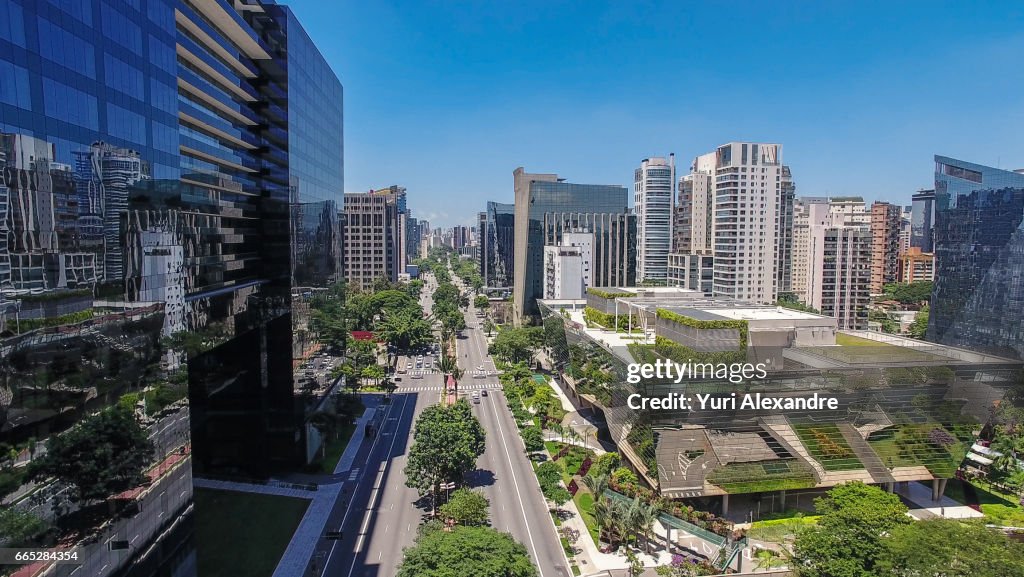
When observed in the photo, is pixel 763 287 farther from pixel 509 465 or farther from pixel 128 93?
pixel 128 93

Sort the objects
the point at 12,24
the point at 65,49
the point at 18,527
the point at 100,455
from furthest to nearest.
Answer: the point at 65,49 → the point at 100,455 → the point at 12,24 → the point at 18,527

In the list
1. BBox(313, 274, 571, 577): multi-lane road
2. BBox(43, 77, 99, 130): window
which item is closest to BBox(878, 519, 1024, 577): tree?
BBox(313, 274, 571, 577): multi-lane road

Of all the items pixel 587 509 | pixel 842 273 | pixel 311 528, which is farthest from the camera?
pixel 842 273

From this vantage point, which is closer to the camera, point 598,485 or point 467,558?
point 467,558

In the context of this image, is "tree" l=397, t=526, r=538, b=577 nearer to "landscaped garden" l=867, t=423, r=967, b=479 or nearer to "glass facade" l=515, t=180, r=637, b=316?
"landscaped garden" l=867, t=423, r=967, b=479

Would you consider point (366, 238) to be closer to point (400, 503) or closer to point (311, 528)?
point (400, 503)

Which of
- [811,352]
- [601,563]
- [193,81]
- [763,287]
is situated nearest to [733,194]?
[763,287]

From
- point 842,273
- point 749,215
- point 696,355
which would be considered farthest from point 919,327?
point 696,355
